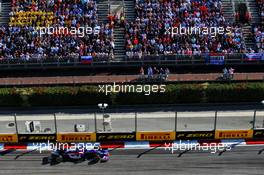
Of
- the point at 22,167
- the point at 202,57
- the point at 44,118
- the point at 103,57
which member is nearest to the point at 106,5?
the point at 103,57

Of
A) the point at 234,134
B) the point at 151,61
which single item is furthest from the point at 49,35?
the point at 234,134

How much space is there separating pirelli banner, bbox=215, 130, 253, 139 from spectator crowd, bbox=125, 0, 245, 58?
11.0m

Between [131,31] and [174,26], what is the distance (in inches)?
169

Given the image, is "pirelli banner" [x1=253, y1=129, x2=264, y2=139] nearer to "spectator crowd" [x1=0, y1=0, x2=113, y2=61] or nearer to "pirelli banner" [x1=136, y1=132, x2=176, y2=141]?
"pirelli banner" [x1=136, y1=132, x2=176, y2=141]

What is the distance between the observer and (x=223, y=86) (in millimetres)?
46656

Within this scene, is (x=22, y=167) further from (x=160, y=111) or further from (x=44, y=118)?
(x=160, y=111)

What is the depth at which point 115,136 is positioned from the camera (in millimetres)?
41844

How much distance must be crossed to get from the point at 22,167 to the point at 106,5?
77.0 feet

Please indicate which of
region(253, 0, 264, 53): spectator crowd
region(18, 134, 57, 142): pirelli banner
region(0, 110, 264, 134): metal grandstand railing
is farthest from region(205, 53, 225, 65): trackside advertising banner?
region(18, 134, 57, 142): pirelli banner

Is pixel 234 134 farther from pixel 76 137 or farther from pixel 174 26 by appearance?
pixel 174 26

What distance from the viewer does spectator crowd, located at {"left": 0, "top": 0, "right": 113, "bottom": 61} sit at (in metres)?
A: 51.4

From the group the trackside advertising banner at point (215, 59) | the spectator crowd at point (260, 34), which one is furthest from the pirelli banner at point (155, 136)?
the spectator crowd at point (260, 34)

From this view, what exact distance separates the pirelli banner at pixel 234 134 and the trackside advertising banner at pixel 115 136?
6644 millimetres

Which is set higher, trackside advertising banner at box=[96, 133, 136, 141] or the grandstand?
the grandstand
